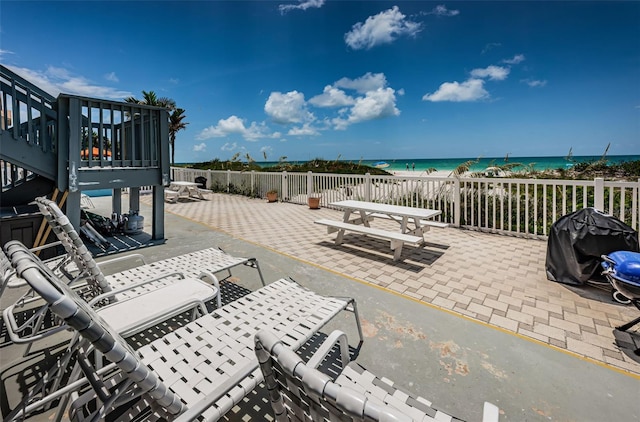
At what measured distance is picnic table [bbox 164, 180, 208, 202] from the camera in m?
10.9

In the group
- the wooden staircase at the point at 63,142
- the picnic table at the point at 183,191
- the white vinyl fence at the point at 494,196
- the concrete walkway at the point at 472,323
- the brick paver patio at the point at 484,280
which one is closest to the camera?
the concrete walkway at the point at 472,323

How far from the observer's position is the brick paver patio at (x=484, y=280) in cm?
239

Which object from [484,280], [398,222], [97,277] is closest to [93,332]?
[97,277]

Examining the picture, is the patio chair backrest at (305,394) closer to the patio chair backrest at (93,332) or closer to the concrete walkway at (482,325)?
the patio chair backrest at (93,332)

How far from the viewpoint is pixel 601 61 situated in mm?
21922

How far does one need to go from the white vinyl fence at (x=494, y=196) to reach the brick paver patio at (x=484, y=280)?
49 centimetres

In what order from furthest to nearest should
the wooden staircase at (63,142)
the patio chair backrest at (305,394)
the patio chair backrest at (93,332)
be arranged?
the wooden staircase at (63,142) < the patio chair backrest at (93,332) < the patio chair backrest at (305,394)

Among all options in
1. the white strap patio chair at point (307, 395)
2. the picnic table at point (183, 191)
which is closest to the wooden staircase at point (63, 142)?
the white strap patio chair at point (307, 395)

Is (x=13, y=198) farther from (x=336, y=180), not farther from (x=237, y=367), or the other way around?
(x=336, y=180)

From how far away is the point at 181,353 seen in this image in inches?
59.5

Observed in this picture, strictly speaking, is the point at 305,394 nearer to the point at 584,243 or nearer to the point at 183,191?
the point at 584,243

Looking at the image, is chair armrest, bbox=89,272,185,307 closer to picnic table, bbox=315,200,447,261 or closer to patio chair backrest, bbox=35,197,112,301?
patio chair backrest, bbox=35,197,112,301

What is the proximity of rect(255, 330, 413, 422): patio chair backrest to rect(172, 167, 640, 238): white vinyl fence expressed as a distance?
19.4 feet

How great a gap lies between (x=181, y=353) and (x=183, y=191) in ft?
37.6
